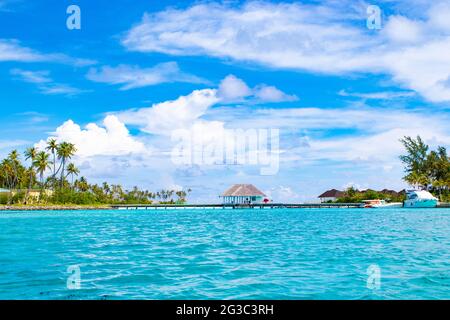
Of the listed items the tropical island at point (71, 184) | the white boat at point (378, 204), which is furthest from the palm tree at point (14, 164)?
the white boat at point (378, 204)

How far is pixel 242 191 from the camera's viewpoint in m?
136

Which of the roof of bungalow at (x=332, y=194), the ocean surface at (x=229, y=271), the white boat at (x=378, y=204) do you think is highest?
the roof of bungalow at (x=332, y=194)

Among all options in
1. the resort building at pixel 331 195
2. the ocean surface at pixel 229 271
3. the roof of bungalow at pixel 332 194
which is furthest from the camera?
the roof of bungalow at pixel 332 194

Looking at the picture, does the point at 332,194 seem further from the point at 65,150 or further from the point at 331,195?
the point at 65,150

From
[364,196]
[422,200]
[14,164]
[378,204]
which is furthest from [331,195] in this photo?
[14,164]

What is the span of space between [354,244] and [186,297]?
16.6 metres

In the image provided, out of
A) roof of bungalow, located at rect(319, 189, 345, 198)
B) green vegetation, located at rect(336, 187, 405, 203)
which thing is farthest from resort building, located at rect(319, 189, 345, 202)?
green vegetation, located at rect(336, 187, 405, 203)

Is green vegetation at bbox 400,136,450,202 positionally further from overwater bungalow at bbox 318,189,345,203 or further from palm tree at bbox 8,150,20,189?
palm tree at bbox 8,150,20,189

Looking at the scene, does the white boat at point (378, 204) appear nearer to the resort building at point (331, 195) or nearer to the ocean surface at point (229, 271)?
Result: the resort building at point (331, 195)

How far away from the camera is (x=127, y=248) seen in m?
25.3

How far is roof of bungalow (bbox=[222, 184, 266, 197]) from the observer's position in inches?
5326

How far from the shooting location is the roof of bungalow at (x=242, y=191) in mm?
135288

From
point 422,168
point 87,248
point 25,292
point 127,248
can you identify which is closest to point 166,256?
point 127,248
